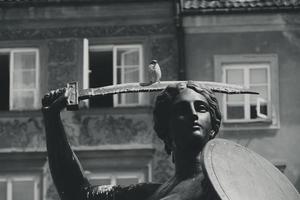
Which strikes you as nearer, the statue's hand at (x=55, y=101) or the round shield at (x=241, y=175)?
the round shield at (x=241, y=175)

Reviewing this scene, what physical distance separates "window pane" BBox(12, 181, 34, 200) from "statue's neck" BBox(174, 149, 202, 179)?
863 inches

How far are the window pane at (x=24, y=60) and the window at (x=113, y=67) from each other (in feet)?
3.74

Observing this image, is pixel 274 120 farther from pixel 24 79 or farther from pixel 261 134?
pixel 24 79

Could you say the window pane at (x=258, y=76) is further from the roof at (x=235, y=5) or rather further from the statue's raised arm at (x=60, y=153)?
the statue's raised arm at (x=60, y=153)

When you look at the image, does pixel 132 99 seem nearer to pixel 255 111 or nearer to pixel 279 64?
pixel 255 111

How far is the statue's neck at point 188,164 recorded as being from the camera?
20.3ft

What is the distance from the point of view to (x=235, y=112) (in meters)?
28.3

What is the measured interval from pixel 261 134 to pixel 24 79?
4.86 meters

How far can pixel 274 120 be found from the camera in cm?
2811

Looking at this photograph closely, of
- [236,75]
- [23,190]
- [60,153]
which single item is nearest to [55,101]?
[60,153]

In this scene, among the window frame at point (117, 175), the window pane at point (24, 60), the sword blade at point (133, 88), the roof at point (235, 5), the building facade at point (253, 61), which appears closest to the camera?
the sword blade at point (133, 88)

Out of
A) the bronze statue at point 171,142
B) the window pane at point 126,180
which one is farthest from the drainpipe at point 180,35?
the bronze statue at point 171,142

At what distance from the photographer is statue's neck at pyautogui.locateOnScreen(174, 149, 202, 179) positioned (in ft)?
20.3

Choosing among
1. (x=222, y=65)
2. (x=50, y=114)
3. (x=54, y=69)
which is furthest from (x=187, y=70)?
(x=50, y=114)
